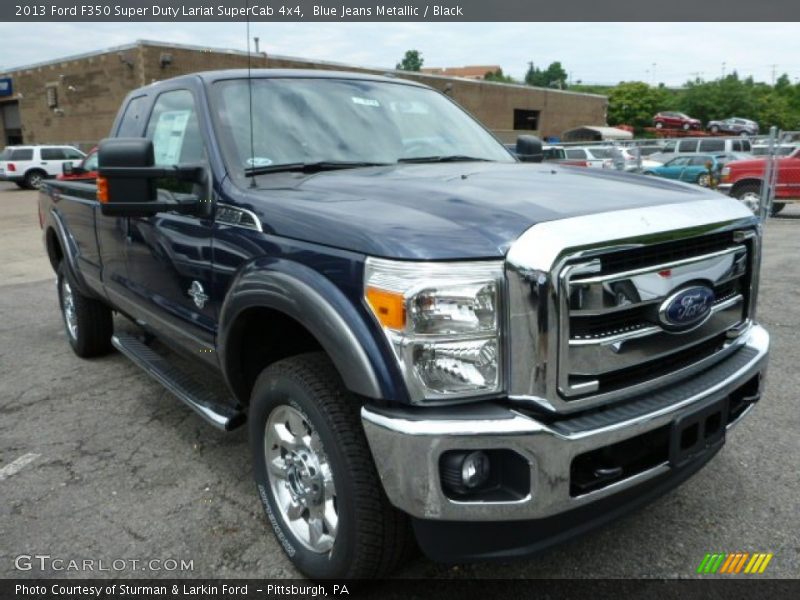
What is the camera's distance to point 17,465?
3555 mm

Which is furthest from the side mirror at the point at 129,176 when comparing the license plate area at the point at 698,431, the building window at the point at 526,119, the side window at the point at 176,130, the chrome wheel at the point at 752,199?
the building window at the point at 526,119

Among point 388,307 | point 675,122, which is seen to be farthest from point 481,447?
point 675,122

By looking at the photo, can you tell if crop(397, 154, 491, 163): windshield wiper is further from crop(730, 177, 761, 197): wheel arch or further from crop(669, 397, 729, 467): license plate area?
crop(730, 177, 761, 197): wheel arch

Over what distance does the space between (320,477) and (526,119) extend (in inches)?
2011

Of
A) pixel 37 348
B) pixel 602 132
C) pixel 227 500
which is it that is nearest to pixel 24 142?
pixel 602 132

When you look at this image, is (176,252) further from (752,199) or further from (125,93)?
(125,93)

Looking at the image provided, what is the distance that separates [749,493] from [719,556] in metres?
0.59

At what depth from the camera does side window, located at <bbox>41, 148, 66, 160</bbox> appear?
2691 cm

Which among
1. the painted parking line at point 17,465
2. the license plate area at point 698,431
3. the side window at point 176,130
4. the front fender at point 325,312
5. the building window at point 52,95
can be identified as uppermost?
the building window at point 52,95

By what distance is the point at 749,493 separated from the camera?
309cm

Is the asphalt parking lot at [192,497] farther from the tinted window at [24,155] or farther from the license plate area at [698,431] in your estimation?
the tinted window at [24,155]

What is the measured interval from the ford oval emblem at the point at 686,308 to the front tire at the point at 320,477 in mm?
1049

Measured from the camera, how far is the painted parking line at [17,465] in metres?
3.45

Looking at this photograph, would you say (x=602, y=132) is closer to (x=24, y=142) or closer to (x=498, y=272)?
(x=24, y=142)
